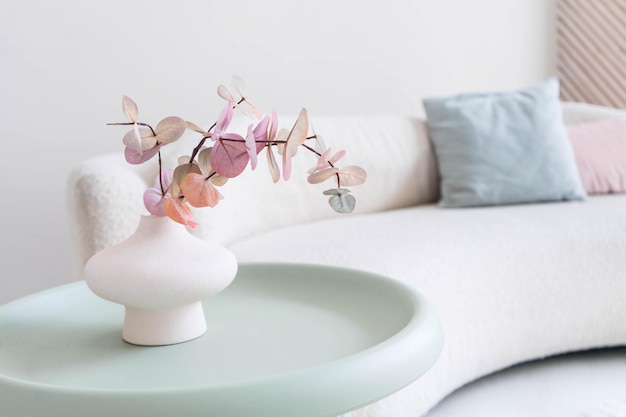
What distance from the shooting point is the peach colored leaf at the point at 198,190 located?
87cm

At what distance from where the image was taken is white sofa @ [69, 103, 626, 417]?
1553mm

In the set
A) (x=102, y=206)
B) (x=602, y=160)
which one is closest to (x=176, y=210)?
(x=102, y=206)

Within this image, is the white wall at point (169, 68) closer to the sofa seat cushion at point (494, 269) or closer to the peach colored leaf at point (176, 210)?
the sofa seat cushion at point (494, 269)

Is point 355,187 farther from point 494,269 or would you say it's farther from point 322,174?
point 322,174

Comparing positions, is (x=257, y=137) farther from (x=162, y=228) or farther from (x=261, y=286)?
(x=261, y=286)

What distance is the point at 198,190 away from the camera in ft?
2.84

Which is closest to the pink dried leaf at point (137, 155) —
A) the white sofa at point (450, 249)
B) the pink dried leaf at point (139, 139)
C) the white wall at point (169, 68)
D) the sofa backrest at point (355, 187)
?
the pink dried leaf at point (139, 139)

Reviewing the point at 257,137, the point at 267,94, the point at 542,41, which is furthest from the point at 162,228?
the point at 542,41

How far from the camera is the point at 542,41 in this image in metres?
3.30

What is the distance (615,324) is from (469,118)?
705mm

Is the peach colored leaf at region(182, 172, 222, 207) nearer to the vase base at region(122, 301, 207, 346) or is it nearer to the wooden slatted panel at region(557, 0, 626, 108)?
the vase base at region(122, 301, 207, 346)

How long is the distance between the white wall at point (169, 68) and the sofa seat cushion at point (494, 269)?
0.65 m

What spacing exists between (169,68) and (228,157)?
1489 millimetres

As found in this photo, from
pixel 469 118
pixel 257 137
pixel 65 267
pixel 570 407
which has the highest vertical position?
pixel 257 137
